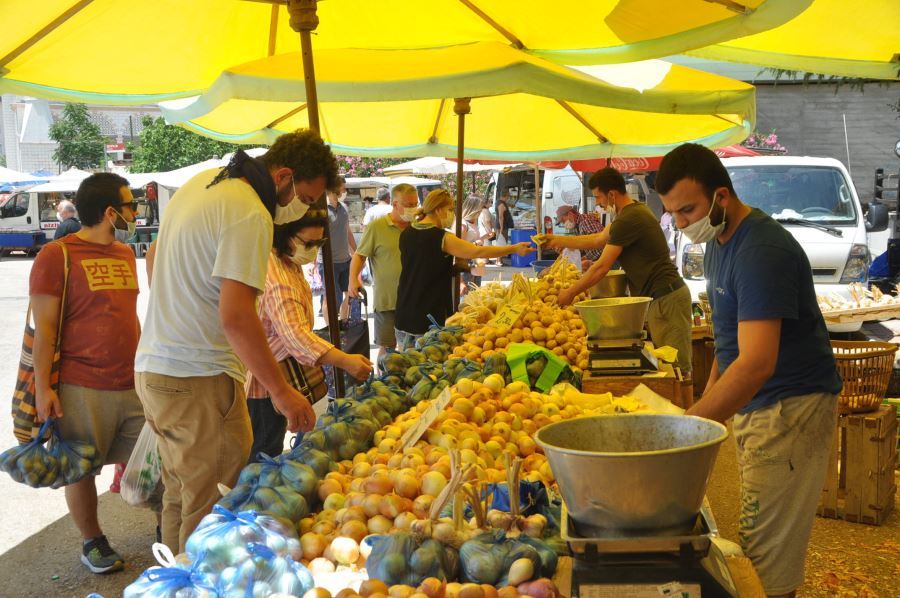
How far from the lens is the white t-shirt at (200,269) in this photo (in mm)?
3043

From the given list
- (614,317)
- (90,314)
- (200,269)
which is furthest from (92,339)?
(614,317)

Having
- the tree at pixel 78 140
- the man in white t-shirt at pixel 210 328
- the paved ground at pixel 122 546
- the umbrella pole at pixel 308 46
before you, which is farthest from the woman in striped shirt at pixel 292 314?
the tree at pixel 78 140

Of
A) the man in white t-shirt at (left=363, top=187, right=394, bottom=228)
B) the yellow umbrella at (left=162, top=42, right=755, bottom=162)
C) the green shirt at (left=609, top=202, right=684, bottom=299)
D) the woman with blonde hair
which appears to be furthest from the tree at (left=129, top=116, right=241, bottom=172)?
the green shirt at (left=609, top=202, right=684, bottom=299)

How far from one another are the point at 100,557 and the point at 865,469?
4.16 metres

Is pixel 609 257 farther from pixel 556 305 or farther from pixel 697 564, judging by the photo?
pixel 697 564

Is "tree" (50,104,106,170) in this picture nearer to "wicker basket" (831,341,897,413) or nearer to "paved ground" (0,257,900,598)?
"paved ground" (0,257,900,598)

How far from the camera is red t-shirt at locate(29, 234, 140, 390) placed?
4219mm

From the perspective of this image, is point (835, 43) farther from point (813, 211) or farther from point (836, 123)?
point (836, 123)

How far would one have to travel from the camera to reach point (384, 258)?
24.8 feet

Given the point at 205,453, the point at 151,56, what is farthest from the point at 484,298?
the point at 205,453

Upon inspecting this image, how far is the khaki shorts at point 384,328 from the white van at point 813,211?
4058mm

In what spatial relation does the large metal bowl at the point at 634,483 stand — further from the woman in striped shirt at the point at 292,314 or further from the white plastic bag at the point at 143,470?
the white plastic bag at the point at 143,470

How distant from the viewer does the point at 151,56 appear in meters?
5.67

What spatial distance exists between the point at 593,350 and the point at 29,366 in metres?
2.71
